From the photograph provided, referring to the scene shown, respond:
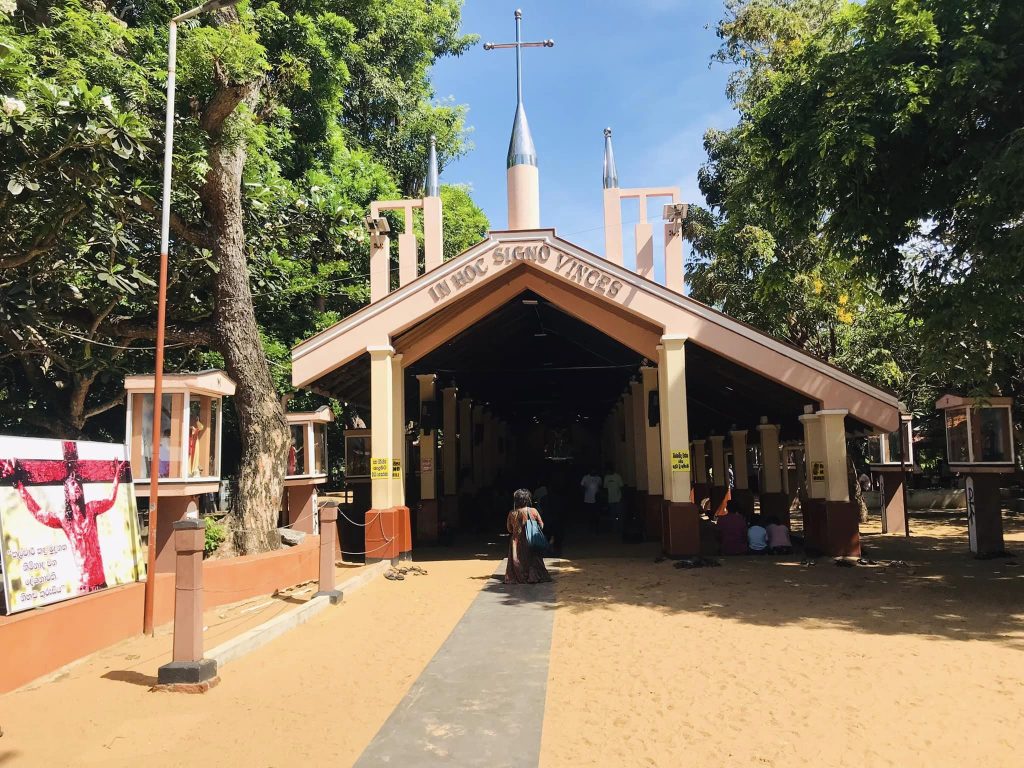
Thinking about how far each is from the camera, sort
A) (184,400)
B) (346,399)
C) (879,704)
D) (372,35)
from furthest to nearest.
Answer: (372,35) < (346,399) < (184,400) < (879,704)

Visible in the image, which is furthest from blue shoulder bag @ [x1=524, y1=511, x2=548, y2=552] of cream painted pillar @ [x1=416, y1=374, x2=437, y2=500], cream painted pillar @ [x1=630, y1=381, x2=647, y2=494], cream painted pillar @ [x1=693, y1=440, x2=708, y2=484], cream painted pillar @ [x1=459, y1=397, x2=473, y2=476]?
cream painted pillar @ [x1=693, y1=440, x2=708, y2=484]

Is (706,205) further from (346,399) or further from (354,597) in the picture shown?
(354,597)

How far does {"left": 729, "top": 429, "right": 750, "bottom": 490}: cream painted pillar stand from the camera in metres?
20.0

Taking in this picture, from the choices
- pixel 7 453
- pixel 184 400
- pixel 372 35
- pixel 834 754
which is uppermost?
pixel 372 35

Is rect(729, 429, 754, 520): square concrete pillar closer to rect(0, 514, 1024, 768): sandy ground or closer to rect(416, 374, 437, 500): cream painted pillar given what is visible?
rect(416, 374, 437, 500): cream painted pillar

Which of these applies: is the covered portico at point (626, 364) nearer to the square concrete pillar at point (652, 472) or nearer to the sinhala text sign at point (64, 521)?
the square concrete pillar at point (652, 472)

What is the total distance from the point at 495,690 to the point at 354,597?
457cm

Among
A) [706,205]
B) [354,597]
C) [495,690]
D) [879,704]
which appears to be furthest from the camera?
[706,205]

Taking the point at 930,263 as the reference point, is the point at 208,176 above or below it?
above

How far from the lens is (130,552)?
8141 mm

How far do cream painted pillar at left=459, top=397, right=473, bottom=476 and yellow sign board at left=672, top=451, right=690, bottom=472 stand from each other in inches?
355

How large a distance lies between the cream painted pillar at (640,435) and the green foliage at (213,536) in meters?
9.29

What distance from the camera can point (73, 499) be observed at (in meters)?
7.26

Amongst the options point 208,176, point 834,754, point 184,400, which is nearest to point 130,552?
point 184,400
